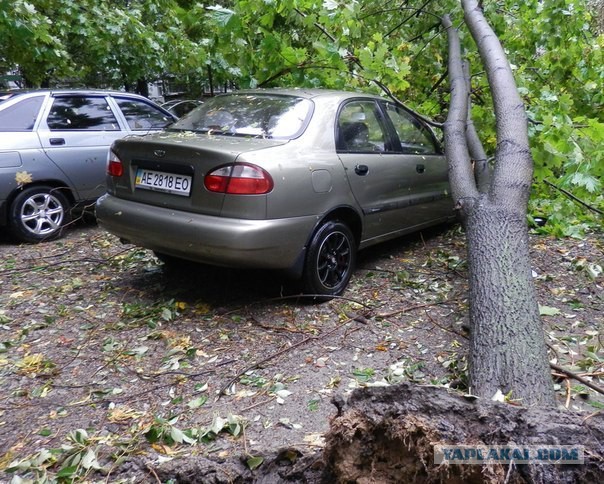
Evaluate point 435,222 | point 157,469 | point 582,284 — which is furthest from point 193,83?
point 157,469

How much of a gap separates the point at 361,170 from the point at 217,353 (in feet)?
6.35

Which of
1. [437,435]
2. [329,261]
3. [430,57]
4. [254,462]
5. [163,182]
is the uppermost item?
[430,57]

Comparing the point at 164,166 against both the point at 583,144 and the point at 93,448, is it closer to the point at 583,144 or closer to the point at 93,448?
the point at 93,448

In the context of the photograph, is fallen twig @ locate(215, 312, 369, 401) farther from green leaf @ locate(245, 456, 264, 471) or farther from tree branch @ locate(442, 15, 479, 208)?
tree branch @ locate(442, 15, 479, 208)

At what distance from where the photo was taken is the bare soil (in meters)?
2.44

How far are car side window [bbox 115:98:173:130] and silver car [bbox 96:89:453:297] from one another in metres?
2.65

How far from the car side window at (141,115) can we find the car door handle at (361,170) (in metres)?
3.56

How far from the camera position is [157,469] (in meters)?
2.20

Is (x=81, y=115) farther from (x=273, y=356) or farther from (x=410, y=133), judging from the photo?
(x=273, y=356)

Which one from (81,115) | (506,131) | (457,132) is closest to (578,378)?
(506,131)

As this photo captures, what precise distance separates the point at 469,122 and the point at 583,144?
3.34 ft

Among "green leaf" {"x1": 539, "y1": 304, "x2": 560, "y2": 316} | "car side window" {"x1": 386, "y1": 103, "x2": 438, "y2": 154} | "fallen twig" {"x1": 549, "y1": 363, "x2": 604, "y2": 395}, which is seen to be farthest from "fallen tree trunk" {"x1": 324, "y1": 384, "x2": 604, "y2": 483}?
"car side window" {"x1": 386, "y1": 103, "x2": 438, "y2": 154}

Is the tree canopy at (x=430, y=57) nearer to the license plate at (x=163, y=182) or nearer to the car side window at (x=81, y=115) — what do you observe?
the car side window at (x=81, y=115)

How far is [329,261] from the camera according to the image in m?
4.24
